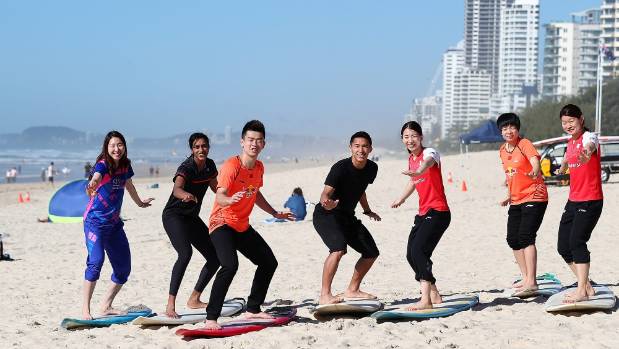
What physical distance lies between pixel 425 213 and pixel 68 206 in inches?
645

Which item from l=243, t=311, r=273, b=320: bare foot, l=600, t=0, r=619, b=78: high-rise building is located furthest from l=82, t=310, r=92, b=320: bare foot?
l=600, t=0, r=619, b=78: high-rise building

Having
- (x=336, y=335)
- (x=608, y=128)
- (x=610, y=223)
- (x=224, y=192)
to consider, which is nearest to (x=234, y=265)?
(x=224, y=192)

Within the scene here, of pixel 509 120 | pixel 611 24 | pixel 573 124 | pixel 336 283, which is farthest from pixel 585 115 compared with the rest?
pixel 611 24

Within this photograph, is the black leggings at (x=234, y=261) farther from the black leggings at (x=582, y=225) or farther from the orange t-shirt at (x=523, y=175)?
the black leggings at (x=582, y=225)

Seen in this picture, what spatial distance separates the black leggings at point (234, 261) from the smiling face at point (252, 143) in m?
0.70

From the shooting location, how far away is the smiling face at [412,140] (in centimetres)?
792

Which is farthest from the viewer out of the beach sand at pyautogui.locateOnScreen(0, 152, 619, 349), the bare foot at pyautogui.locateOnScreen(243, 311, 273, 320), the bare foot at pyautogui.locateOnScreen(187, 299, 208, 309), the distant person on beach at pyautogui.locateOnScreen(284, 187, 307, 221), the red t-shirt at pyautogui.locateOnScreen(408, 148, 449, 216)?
the distant person on beach at pyautogui.locateOnScreen(284, 187, 307, 221)

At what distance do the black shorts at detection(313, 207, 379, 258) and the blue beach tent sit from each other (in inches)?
593

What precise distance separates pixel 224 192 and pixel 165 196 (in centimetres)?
2600

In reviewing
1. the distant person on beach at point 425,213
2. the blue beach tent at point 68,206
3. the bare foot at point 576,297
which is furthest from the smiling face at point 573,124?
the blue beach tent at point 68,206

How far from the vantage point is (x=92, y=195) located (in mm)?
7832

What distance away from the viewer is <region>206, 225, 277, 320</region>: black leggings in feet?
23.8

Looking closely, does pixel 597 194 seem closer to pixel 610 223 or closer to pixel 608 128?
pixel 610 223

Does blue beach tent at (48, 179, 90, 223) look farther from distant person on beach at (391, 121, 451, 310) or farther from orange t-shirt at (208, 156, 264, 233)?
distant person on beach at (391, 121, 451, 310)
